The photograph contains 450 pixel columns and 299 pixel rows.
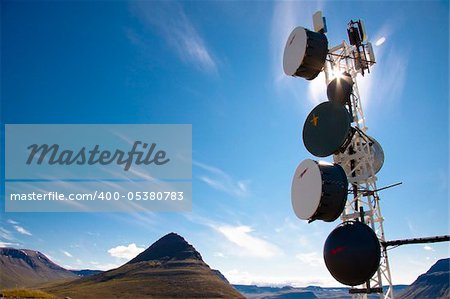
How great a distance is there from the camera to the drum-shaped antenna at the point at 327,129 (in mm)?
16984

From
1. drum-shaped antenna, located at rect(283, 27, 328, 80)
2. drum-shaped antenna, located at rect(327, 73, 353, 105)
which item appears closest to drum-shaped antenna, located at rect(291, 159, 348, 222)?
drum-shaped antenna, located at rect(327, 73, 353, 105)

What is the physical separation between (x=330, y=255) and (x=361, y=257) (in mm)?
1393

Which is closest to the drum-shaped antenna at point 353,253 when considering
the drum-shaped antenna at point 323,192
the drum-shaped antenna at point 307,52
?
the drum-shaped antenna at point 323,192

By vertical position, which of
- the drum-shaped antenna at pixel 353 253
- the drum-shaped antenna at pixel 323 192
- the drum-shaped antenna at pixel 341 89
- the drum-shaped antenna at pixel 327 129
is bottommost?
the drum-shaped antenna at pixel 353 253

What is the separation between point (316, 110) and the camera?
1842cm

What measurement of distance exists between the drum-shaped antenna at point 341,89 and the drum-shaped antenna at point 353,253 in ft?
22.5

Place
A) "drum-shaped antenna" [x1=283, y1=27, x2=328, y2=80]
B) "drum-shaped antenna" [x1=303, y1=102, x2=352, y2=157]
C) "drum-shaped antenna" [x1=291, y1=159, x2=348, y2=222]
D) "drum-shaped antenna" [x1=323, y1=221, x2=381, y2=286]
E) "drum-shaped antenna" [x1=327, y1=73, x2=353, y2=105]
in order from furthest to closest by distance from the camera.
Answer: "drum-shaped antenna" [x1=283, y1=27, x2=328, y2=80]
"drum-shaped antenna" [x1=327, y1=73, x2=353, y2=105]
"drum-shaped antenna" [x1=303, y1=102, x2=352, y2=157]
"drum-shaped antenna" [x1=291, y1=159, x2=348, y2=222]
"drum-shaped antenna" [x1=323, y1=221, x2=381, y2=286]

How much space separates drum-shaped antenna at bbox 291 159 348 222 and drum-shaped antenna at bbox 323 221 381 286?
91cm

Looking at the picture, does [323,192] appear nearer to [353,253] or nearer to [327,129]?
[353,253]

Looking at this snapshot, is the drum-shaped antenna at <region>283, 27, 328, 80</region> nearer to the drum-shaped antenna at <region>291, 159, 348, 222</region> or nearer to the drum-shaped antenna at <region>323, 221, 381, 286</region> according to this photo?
the drum-shaped antenna at <region>291, 159, 348, 222</region>

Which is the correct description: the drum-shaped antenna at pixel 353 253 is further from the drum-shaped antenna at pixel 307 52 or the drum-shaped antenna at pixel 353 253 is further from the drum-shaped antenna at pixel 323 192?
the drum-shaped antenna at pixel 307 52

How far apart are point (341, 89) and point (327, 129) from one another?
320cm

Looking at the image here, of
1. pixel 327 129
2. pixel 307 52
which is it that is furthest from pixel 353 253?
pixel 307 52

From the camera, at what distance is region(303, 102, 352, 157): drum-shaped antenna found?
17.0m
